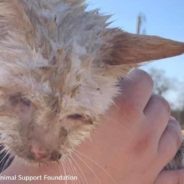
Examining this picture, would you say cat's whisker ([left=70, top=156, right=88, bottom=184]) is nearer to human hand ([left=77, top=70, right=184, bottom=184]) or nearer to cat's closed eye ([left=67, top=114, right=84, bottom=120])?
human hand ([left=77, top=70, right=184, bottom=184])

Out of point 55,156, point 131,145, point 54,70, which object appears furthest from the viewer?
point 131,145

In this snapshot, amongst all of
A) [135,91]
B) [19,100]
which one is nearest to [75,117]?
[19,100]

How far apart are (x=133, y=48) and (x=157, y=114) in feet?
1.79

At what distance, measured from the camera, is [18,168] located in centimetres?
269

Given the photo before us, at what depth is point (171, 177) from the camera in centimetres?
296

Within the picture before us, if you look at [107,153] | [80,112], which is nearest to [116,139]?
[107,153]

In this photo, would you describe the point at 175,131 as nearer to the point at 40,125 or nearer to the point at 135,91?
the point at 135,91

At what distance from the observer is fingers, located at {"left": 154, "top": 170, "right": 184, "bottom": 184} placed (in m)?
2.93

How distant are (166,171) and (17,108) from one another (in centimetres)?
100

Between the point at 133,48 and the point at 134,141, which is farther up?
the point at 133,48

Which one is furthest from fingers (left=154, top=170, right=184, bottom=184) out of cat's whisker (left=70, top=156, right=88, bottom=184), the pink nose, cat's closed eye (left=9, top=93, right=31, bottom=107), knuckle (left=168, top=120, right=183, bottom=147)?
cat's closed eye (left=9, top=93, right=31, bottom=107)

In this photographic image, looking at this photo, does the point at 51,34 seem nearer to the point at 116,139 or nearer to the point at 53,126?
the point at 53,126

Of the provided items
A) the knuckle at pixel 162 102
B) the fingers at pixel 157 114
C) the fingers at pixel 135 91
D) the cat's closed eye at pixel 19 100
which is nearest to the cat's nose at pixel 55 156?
the cat's closed eye at pixel 19 100

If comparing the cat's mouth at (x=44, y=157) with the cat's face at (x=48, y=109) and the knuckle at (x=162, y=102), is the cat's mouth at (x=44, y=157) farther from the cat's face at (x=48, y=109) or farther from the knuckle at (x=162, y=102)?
the knuckle at (x=162, y=102)
